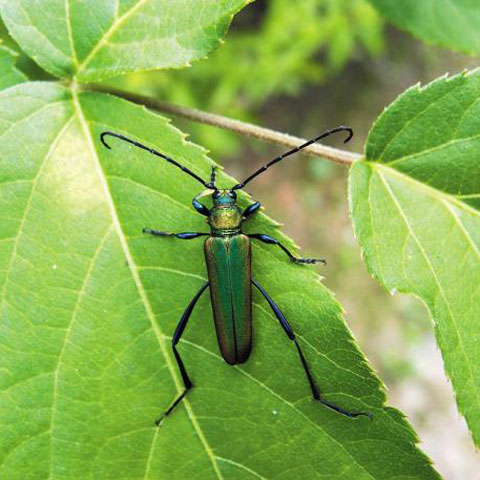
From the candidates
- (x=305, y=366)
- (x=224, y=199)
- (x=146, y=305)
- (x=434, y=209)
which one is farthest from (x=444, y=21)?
(x=146, y=305)

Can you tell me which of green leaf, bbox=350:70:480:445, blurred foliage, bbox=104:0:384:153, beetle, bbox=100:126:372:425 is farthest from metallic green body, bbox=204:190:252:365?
blurred foliage, bbox=104:0:384:153

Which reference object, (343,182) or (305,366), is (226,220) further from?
(343,182)

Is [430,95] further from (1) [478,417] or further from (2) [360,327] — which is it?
(2) [360,327]

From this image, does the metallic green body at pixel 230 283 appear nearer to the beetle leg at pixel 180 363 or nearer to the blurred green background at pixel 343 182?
the beetle leg at pixel 180 363

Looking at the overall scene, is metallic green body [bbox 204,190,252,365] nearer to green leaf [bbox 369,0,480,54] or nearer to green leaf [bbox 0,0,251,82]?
green leaf [bbox 0,0,251,82]

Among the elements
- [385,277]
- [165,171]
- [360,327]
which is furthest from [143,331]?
[360,327]

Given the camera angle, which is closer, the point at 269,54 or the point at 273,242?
the point at 273,242
